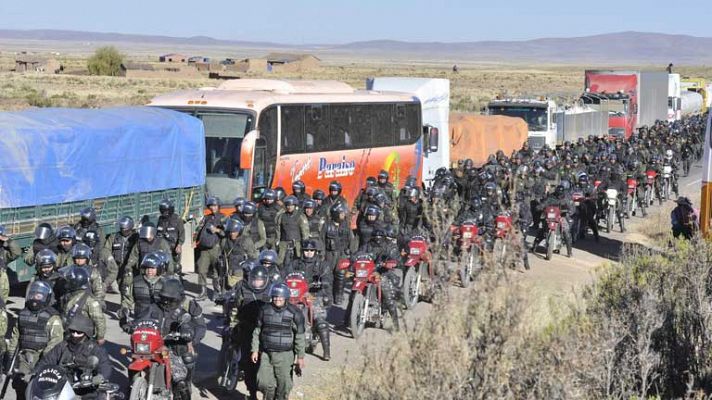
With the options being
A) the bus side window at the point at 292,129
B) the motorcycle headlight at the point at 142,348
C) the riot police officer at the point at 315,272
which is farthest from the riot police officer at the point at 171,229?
the motorcycle headlight at the point at 142,348

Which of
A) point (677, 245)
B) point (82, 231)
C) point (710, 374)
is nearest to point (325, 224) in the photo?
point (82, 231)

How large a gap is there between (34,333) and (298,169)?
40.0 feet

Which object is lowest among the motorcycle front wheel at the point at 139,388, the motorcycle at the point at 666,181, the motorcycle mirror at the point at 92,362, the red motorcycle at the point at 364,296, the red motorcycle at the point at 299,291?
the motorcycle at the point at 666,181

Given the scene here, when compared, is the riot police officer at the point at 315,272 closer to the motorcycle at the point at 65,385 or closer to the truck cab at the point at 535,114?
the motorcycle at the point at 65,385

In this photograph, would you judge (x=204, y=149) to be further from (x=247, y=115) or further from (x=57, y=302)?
(x=57, y=302)

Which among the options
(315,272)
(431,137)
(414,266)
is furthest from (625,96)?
(315,272)

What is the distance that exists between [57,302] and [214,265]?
16.5 feet

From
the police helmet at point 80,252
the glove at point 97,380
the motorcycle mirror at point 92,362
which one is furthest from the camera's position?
the police helmet at point 80,252

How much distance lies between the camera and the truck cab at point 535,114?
3862cm

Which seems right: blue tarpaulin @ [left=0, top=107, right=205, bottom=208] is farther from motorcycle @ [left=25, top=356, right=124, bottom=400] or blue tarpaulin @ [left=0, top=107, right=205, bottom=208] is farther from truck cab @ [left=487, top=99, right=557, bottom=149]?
truck cab @ [left=487, top=99, right=557, bottom=149]

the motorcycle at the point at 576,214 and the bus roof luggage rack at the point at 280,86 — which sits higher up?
the bus roof luggage rack at the point at 280,86

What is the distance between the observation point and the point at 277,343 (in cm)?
1049

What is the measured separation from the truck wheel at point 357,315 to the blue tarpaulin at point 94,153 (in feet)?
16.6

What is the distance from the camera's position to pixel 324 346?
1306 centimetres
